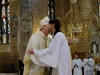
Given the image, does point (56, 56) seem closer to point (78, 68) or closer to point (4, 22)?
point (78, 68)

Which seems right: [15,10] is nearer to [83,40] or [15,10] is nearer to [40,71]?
[83,40]

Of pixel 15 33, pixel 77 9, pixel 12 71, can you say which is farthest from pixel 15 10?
pixel 77 9

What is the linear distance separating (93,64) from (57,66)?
1244 centimetres

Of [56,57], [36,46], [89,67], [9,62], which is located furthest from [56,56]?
[9,62]

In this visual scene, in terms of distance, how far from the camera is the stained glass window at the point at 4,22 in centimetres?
2152

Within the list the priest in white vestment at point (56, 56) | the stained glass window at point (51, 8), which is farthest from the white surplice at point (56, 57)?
the stained glass window at point (51, 8)

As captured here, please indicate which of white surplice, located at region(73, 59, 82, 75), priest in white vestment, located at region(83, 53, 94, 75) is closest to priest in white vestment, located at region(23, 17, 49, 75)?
priest in white vestment, located at region(83, 53, 94, 75)

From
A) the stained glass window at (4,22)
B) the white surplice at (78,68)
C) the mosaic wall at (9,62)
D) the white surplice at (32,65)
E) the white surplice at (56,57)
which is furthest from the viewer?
the stained glass window at (4,22)

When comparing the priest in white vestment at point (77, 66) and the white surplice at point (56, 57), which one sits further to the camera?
the priest in white vestment at point (77, 66)

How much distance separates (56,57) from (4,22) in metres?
18.4

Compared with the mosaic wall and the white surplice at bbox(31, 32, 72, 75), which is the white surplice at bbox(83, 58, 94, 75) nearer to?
the mosaic wall

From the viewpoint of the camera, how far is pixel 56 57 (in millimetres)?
3980

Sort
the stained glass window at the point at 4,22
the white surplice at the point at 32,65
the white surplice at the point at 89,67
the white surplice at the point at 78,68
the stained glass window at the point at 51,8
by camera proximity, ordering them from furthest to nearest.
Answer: the stained glass window at the point at 51,8 → the stained glass window at the point at 4,22 → the white surplice at the point at 78,68 → the white surplice at the point at 89,67 → the white surplice at the point at 32,65

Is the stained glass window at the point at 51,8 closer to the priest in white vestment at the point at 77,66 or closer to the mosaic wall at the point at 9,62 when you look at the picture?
the mosaic wall at the point at 9,62
